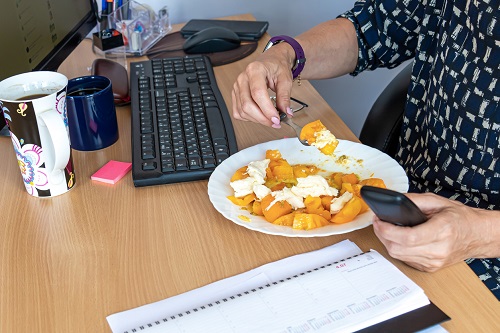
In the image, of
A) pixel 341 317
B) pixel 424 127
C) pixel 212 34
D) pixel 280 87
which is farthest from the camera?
pixel 212 34

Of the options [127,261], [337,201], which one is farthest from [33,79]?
[337,201]

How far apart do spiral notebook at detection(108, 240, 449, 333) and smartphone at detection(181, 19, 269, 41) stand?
0.96 metres

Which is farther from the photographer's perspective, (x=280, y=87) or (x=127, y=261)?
(x=280, y=87)

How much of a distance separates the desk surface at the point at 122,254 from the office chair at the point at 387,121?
0.45 metres

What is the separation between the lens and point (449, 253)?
71 centimetres

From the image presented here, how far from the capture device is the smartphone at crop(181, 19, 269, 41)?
154cm

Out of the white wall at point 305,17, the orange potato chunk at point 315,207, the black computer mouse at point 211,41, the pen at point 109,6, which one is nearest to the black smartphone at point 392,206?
the orange potato chunk at point 315,207

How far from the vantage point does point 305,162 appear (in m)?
0.98

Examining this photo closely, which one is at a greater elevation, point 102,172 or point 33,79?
point 33,79

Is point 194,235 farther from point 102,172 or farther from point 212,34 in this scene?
point 212,34

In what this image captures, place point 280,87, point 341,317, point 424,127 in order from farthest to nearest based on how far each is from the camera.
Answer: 1. point 424,127
2. point 280,87
3. point 341,317

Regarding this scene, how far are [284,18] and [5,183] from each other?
1118mm

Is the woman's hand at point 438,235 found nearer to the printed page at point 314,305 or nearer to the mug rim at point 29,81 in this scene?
the printed page at point 314,305

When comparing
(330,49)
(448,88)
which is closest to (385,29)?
(330,49)
